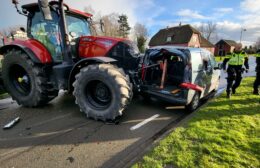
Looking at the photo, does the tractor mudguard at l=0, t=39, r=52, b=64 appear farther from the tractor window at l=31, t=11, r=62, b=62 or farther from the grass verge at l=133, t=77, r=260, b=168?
the grass verge at l=133, t=77, r=260, b=168

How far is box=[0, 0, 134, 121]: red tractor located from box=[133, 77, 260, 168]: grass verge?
1364 mm

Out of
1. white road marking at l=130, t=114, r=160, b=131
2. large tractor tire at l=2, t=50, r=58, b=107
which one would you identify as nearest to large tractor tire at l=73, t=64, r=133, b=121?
white road marking at l=130, t=114, r=160, b=131

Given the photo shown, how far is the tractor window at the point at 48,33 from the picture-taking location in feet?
15.6

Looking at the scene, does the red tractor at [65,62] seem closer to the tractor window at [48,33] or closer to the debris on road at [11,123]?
the tractor window at [48,33]

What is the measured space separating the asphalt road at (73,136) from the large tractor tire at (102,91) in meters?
0.29

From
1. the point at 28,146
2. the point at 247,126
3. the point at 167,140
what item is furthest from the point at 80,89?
the point at 247,126

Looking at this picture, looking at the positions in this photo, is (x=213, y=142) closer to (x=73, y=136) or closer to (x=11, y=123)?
(x=73, y=136)

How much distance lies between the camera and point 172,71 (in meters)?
5.86

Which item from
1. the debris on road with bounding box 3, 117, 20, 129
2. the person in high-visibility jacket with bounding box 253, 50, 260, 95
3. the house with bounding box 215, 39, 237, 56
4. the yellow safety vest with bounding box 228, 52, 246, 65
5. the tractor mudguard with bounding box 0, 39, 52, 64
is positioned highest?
the house with bounding box 215, 39, 237, 56

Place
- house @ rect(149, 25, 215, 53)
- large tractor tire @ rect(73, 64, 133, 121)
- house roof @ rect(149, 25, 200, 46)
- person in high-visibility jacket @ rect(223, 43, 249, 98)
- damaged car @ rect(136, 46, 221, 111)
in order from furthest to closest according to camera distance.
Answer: house roof @ rect(149, 25, 200, 46)
house @ rect(149, 25, 215, 53)
person in high-visibility jacket @ rect(223, 43, 249, 98)
damaged car @ rect(136, 46, 221, 111)
large tractor tire @ rect(73, 64, 133, 121)

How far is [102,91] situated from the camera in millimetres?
4312

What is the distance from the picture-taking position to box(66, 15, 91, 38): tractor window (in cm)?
501

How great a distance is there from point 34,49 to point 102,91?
84.7 inches

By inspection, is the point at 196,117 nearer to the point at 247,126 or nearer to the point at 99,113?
the point at 247,126
